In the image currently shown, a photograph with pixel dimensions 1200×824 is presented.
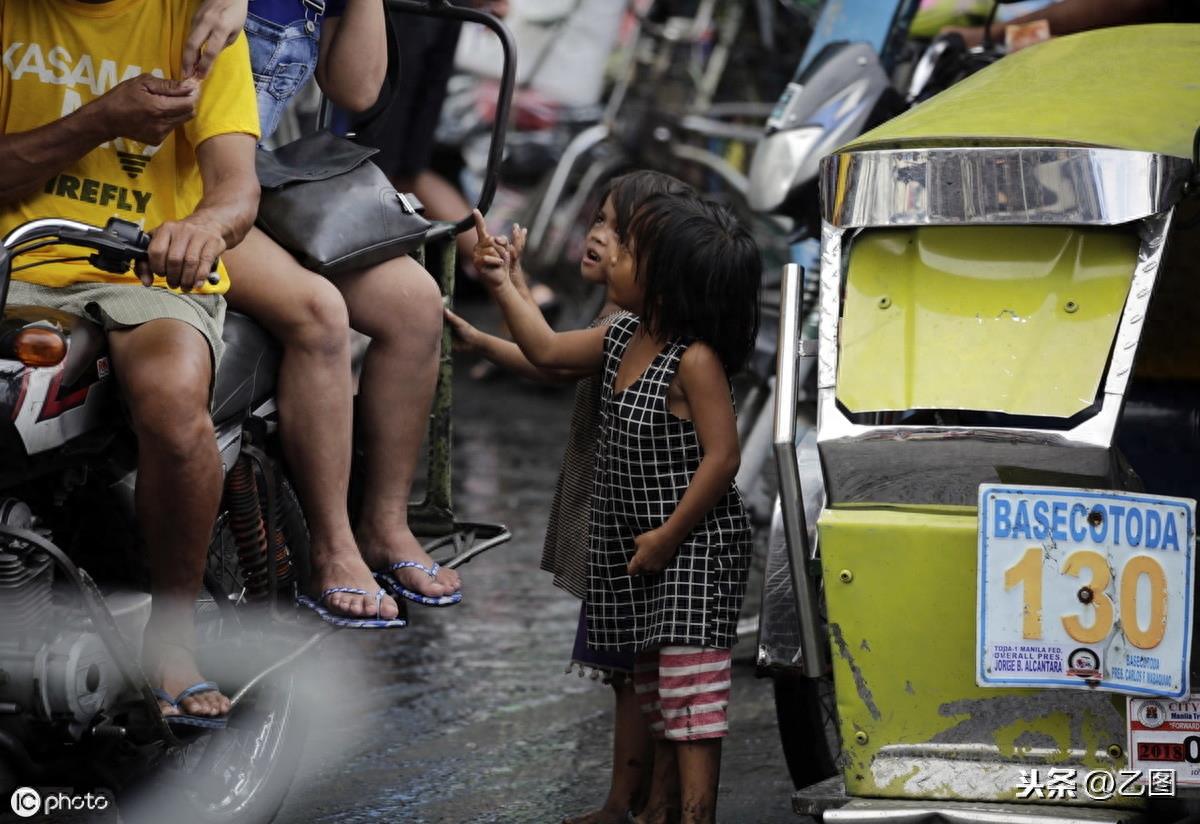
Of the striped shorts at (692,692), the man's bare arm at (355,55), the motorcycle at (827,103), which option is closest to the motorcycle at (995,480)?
the striped shorts at (692,692)

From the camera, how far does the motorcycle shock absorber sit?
369 cm

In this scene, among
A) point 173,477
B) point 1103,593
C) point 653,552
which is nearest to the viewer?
point 1103,593

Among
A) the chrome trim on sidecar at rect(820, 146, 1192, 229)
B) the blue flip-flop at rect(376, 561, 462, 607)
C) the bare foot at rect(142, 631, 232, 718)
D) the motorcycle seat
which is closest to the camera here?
the chrome trim on sidecar at rect(820, 146, 1192, 229)

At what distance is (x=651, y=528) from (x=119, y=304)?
1.12 meters

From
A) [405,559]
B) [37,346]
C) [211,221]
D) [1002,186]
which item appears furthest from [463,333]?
[1002,186]

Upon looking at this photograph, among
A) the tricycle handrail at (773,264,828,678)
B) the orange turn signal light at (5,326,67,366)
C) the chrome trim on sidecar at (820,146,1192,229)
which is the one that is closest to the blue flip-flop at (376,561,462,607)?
the tricycle handrail at (773,264,828,678)

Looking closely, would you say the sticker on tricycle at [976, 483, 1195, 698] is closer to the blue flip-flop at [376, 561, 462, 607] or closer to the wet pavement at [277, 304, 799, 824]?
the wet pavement at [277, 304, 799, 824]

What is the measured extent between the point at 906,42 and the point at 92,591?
11.7ft

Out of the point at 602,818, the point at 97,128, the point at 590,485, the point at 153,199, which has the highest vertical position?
the point at 97,128

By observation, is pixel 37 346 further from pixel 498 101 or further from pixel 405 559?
pixel 498 101

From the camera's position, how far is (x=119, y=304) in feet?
10.9

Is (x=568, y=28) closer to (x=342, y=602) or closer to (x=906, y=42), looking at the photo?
(x=906, y=42)

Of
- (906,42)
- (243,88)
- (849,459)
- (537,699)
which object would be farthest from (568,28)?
(849,459)

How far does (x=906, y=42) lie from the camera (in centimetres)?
578
